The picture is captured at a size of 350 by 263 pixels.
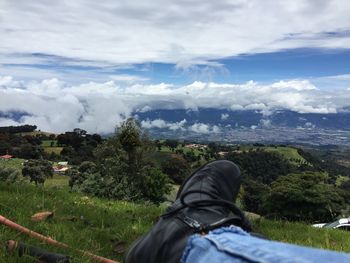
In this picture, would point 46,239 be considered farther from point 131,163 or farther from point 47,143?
point 47,143

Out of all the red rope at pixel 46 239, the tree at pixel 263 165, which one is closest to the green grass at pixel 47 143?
the tree at pixel 263 165

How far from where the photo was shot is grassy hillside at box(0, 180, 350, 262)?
4.92 meters

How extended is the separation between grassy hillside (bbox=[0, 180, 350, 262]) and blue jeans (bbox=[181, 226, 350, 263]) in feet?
6.39

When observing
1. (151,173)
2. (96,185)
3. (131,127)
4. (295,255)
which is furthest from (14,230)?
(131,127)

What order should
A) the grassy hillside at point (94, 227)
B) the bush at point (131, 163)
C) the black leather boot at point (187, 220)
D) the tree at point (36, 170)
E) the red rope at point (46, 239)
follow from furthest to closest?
the tree at point (36, 170), the bush at point (131, 163), the grassy hillside at point (94, 227), the red rope at point (46, 239), the black leather boot at point (187, 220)

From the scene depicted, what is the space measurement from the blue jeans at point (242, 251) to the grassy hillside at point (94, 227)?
195 cm

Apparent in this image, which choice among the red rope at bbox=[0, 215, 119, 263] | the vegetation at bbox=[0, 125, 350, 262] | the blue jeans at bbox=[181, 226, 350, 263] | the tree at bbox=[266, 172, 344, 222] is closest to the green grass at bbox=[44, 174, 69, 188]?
the vegetation at bbox=[0, 125, 350, 262]

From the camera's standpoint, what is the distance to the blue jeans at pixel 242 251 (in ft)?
6.27

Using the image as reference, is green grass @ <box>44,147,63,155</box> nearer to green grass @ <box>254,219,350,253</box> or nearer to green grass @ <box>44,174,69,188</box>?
green grass @ <box>44,174,69,188</box>

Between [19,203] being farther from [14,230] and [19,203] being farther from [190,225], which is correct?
[190,225]

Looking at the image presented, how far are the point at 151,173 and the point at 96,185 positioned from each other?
1070cm

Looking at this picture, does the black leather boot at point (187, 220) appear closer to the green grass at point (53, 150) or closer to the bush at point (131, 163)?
the bush at point (131, 163)

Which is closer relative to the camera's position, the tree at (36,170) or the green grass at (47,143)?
the tree at (36,170)

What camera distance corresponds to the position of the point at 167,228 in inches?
116
